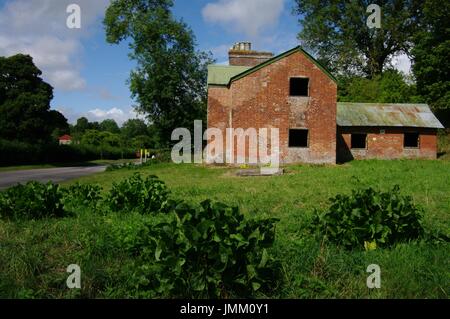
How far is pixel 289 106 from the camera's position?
2286 centimetres

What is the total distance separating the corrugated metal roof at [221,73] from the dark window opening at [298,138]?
5.30 m

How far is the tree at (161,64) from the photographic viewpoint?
37.8 metres

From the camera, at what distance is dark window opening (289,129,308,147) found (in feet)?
79.7

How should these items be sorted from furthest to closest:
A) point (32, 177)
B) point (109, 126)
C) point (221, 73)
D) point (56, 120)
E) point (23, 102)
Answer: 1. point (109, 126)
2. point (56, 120)
3. point (23, 102)
4. point (221, 73)
5. point (32, 177)

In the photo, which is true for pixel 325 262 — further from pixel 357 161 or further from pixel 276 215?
pixel 357 161

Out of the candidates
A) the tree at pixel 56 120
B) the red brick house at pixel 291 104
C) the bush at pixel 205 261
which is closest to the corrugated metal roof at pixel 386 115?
the red brick house at pixel 291 104

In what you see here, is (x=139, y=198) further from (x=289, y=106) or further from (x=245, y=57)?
(x=245, y=57)

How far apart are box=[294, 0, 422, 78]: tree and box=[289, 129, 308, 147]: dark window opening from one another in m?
21.1

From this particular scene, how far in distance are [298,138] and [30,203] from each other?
1954cm

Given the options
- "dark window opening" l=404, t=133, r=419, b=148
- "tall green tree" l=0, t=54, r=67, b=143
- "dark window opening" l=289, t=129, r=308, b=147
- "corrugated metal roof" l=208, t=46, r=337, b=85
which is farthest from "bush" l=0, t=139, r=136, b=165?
"dark window opening" l=404, t=133, r=419, b=148

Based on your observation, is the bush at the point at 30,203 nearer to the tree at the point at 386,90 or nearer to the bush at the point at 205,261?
the bush at the point at 205,261

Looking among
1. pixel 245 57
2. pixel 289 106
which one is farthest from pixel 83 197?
pixel 245 57

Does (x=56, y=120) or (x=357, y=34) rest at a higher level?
(x=357, y=34)

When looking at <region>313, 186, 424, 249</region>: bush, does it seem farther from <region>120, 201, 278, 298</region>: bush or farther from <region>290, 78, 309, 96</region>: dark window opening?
<region>290, 78, 309, 96</region>: dark window opening
